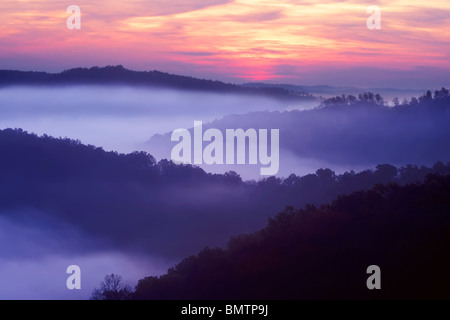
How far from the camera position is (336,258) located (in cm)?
1285

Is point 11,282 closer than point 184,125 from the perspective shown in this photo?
Yes

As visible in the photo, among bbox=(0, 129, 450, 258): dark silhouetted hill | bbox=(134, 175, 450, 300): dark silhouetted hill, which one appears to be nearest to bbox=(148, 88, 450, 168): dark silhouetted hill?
bbox=(0, 129, 450, 258): dark silhouetted hill

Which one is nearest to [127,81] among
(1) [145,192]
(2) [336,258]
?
(1) [145,192]

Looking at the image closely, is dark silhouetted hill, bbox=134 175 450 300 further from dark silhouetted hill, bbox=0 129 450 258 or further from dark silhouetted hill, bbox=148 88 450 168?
dark silhouetted hill, bbox=148 88 450 168

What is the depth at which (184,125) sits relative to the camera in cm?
4766

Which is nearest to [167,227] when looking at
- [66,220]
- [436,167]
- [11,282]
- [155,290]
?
[66,220]
